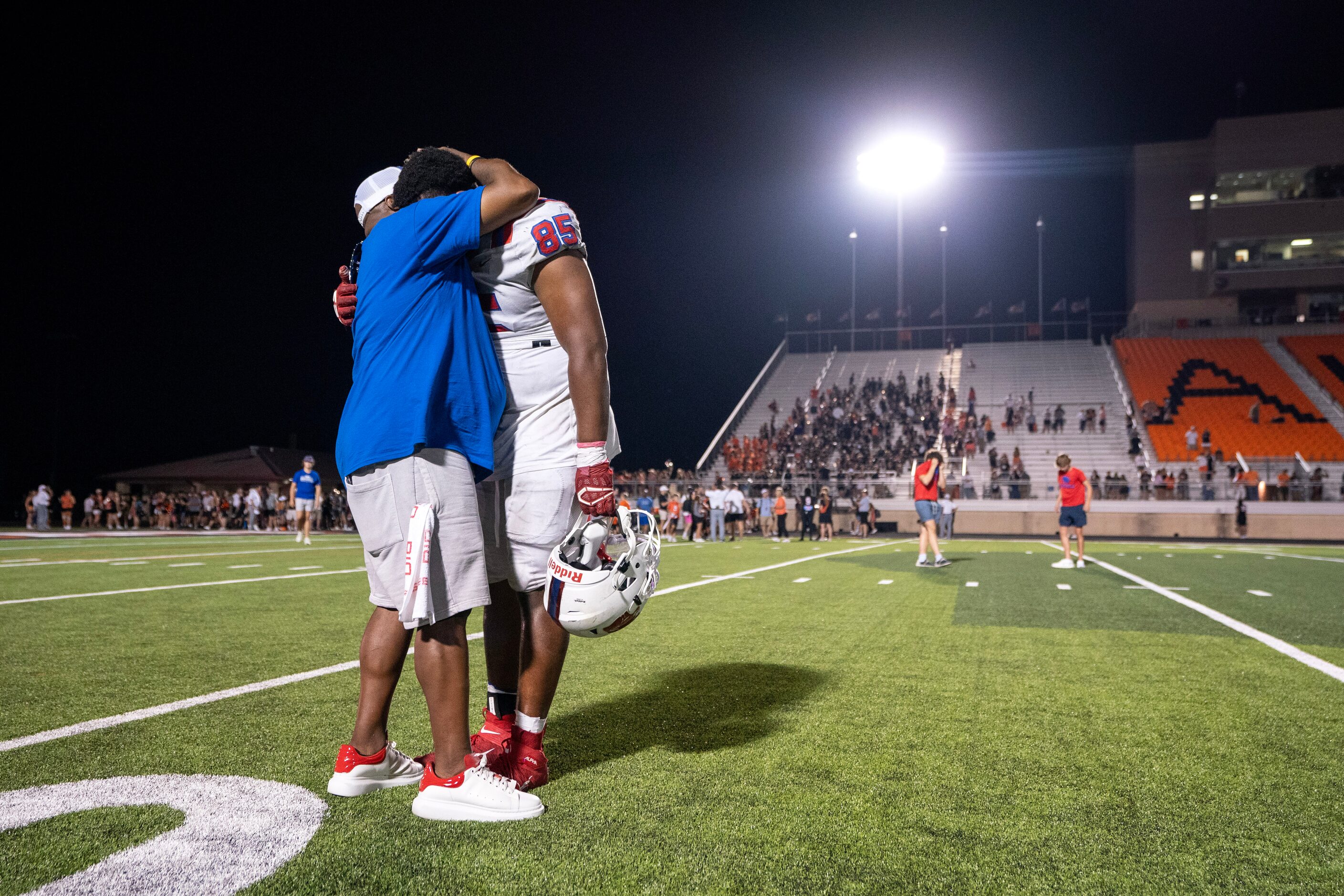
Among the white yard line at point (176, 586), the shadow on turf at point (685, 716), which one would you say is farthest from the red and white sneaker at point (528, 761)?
the white yard line at point (176, 586)

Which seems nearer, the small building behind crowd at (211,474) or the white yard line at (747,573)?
the white yard line at (747,573)

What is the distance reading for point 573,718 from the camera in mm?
3383

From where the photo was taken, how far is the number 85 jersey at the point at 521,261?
101 inches

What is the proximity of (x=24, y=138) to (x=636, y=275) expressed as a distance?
84.4 feet

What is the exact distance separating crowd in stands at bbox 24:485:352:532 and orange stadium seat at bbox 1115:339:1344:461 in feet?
99.8

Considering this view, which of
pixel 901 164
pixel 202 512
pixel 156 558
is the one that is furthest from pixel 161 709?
pixel 901 164

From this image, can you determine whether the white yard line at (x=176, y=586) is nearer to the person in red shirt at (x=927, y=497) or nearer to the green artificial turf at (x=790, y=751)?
the green artificial turf at (x=790, y=751)

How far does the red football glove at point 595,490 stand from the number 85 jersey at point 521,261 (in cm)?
50

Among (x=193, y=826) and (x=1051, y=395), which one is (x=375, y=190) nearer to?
(x=193, y=826)

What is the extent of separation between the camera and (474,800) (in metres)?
2.28

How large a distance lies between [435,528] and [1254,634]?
5860 millimetres

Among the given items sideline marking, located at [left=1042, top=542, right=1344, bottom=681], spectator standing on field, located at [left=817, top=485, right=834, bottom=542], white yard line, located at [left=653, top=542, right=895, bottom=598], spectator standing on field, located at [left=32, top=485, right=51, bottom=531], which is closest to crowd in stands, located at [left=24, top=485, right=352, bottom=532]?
spectator standing on field, located at [left=32, top=485, right=51, bottom=531]

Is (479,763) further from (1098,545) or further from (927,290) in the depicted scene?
(927,290)

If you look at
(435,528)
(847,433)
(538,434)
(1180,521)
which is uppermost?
(847,433)
